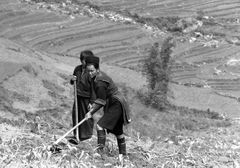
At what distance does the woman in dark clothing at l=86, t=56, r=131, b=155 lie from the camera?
518 cm

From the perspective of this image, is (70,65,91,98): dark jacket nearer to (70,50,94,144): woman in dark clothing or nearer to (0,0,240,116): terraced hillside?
(70,50,94,144): woman in dark clothing

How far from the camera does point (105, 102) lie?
5.20 meters

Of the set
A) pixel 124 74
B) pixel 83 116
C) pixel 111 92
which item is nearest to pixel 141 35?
pixel 124 74

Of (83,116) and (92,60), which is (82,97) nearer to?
(83,116)

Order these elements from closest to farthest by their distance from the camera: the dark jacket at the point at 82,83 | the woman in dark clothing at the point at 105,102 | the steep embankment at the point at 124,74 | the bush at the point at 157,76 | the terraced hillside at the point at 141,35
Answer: the woman in dark clothing at the point at 105,102 → the steep embankment at the point at 124,74 → the dark jacket at the point at 82,83 → the bush at the point at 157,76 → the terraced hillside at the point at 141,35

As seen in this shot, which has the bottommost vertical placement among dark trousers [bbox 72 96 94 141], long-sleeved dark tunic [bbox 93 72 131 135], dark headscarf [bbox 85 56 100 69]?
dark trousers [bbox 72 96 94 141]

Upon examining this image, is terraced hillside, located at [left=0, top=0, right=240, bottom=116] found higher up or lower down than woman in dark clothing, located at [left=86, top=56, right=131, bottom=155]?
lower down

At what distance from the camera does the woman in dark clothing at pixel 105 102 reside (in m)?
5.18

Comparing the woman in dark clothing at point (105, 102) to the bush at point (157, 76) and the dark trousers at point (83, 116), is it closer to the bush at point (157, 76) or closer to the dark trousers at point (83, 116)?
the dark trousers at point (83, 116)

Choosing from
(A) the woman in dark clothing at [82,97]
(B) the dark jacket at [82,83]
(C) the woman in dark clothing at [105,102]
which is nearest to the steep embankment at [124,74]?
(A) the woman in dark clothing at [82,97]

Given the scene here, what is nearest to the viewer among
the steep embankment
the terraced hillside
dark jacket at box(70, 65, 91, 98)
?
the steep embankment

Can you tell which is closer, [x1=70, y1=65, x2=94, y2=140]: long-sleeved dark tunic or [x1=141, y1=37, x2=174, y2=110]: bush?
[x1=70, y1=65, x2=94, y2=140]: long-sleeved dark tunic

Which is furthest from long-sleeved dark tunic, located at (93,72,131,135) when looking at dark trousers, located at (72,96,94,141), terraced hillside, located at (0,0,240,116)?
terraced hillside, located at (0,0,240,116)

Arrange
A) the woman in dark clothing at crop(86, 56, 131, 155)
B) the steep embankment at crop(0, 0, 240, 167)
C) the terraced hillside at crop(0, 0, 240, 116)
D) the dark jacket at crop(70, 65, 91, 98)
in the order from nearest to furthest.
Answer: the woman in dark clothing at crop(86, 56, 131, 155) → the steep embankment at crop(0, 0, 240, 167) → the dark jacket at crop(70, 65, 91, 98) → the terraced hillside at crop(0, 0, 240, 116)
